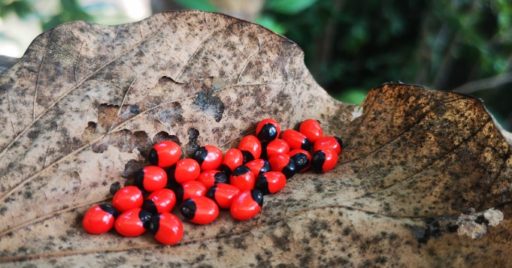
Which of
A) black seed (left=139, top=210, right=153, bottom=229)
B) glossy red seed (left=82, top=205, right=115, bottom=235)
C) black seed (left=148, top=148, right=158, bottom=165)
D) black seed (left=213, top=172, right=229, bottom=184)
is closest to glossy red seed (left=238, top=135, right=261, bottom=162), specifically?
black seed (left=213, top=172, right=229, bottom=184)

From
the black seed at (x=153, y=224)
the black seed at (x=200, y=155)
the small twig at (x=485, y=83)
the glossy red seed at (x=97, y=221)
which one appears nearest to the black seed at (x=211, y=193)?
the black seed at (x=200, y=155)

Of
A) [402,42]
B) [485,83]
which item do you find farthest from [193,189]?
[402,42]

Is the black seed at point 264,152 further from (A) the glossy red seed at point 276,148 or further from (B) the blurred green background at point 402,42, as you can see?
(B) the blurred green background at point 402,42

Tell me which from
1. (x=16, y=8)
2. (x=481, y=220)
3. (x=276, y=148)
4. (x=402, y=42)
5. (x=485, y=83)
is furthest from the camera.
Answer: (x=402, y=42)

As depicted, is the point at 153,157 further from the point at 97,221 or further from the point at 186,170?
the point at 97,221

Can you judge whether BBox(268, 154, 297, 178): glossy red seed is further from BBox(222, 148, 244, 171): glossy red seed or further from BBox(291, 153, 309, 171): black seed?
BBox(222, 148, 244, 171): glossy red seed

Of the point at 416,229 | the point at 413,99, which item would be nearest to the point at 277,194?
the point at 416,229

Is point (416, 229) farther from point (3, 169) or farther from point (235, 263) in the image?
point (3, 169)

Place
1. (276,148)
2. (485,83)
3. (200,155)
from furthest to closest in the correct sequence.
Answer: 1. (485,83)
2. (276,148)
3. (200,155)
